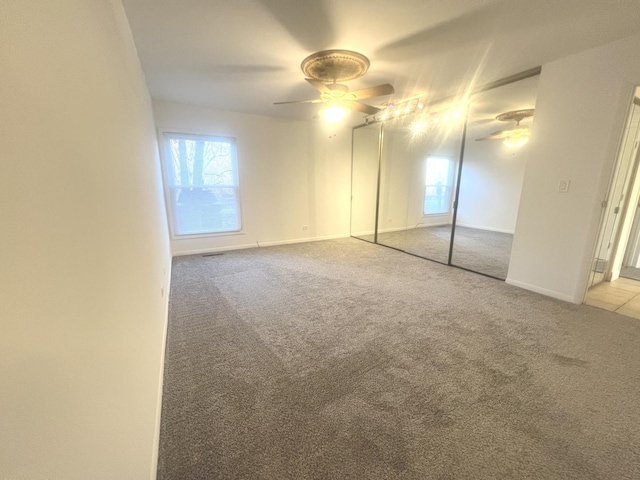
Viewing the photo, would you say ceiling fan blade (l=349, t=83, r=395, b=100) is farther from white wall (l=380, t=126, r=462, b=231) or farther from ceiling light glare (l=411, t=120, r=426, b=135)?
white wall (l=380, t=126, r=462, b=231)

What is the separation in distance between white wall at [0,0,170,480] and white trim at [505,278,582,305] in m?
3.71

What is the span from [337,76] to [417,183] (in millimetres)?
4826

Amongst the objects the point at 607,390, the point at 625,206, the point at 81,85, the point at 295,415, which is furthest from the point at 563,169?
the point at 81,85

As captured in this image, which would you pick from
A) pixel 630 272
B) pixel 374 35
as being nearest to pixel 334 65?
pixel 374 35

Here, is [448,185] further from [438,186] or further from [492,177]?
[492,177]

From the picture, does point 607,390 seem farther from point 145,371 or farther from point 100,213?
point 100,213

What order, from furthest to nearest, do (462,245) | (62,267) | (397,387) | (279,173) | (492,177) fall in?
(492,177), (462,245), (279,173), (397,387), (62,267)

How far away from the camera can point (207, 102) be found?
12.7 feet

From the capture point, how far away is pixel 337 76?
8.35 feet

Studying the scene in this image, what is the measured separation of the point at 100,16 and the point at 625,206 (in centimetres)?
495

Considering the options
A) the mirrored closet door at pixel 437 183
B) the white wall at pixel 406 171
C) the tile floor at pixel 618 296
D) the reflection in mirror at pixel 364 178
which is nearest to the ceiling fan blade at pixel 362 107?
the mirrored closet door at pixel 437 183

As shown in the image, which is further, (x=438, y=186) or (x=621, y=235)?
(x=438, y=186)

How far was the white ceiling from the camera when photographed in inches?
70.9

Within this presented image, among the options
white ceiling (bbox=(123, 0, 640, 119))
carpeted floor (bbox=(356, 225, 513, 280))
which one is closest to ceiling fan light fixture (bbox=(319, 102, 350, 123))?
white ceiling (bbox=(123, 0, 640, 119))
